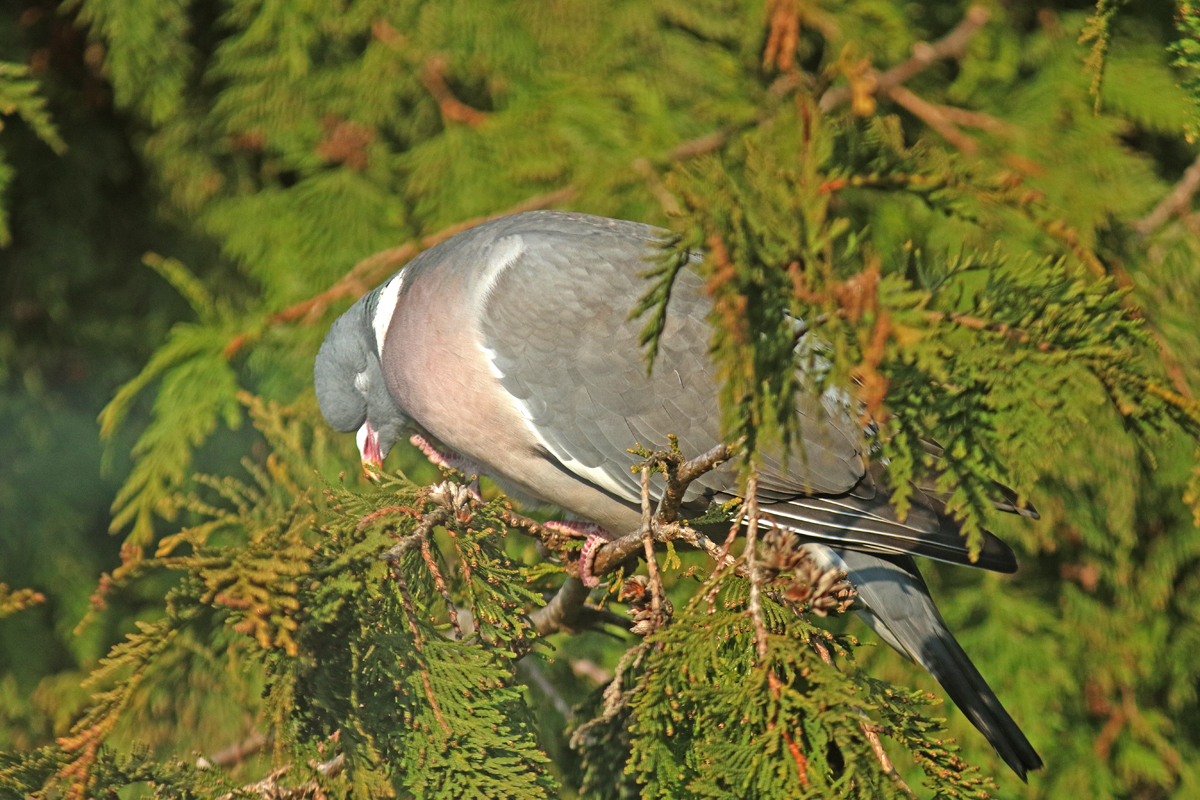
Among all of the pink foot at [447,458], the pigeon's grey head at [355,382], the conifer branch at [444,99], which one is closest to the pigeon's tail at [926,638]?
the pink foot at [447,458]

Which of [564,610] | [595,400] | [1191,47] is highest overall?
[1191,47]

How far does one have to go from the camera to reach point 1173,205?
2.55 meters

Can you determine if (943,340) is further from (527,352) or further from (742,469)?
(527,352)

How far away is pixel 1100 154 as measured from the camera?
8.79 feet

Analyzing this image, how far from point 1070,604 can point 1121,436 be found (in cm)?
59

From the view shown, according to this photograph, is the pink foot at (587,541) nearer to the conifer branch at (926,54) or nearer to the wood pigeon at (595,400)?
the wood pigeon at (595,400)

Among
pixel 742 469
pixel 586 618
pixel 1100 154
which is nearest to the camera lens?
pixel 742 469

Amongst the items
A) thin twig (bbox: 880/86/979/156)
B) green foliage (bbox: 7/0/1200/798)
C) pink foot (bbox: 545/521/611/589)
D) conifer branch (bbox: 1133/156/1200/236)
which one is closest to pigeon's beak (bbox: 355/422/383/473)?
green foliage (bbox: 7/0/1200/798)

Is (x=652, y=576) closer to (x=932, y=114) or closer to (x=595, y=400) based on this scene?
(x=595, y=400)

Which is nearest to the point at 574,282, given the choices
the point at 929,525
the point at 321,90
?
the point at 929,525

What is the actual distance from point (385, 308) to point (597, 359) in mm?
651

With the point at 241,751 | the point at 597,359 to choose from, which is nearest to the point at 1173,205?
the point at 597,359

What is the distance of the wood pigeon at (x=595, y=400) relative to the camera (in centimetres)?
181

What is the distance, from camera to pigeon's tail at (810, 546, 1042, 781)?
1586 mm
